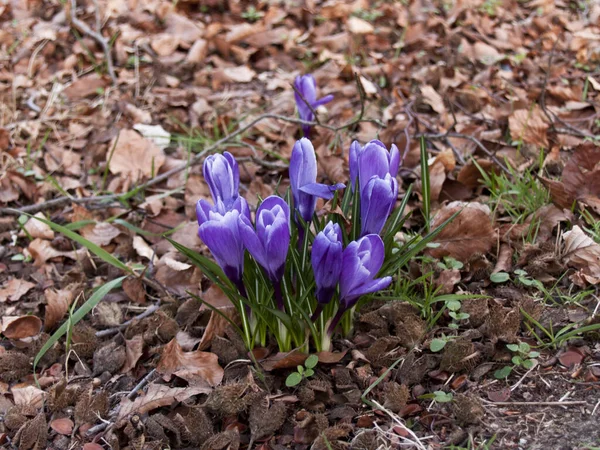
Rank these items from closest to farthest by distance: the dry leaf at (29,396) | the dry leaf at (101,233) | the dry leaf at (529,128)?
the dry leaf at (29,396), the dry leaf at (101,233), the dry leaf at (529,128)

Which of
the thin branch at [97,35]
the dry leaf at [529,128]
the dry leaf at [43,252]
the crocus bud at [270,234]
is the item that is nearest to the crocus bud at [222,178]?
the crocus bud at [270,234]

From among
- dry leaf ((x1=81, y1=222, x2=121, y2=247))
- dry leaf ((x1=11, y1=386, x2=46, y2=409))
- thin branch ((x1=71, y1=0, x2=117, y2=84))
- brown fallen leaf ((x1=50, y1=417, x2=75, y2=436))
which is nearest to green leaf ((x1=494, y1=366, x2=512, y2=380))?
brown fallen leaf ((x1=50, y1=417, x2=75, y2=436))

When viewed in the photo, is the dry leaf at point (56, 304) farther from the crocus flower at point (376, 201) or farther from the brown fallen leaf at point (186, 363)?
the crocus flower at point (376, 201)

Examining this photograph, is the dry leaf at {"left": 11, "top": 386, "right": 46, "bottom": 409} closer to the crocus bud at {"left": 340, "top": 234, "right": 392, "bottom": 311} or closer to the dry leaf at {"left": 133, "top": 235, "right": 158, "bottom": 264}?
the dry leaf at {"left": 133, "top": 235, "right": 158, "bottom": 264}

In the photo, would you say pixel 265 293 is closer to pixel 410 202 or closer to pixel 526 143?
pixel 410 202

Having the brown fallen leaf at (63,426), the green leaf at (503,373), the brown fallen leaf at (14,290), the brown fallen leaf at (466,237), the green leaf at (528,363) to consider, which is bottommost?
the brown fallen leaf at (14,290)

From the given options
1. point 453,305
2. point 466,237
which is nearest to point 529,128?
point 466,237

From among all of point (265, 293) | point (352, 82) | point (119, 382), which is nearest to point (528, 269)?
point (265, 293)
